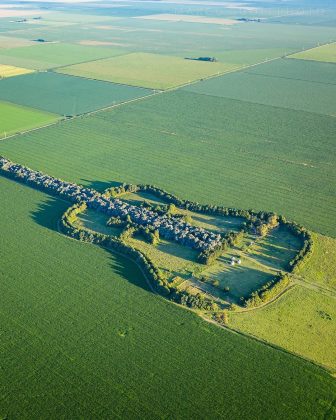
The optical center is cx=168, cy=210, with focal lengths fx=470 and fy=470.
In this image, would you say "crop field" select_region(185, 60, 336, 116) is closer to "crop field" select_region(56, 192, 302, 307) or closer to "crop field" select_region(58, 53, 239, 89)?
"crop field" select_region(58, 53, 239, 89)

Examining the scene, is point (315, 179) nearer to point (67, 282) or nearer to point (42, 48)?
point (67, 282)

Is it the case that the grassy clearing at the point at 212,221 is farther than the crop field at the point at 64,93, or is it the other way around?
the crop field at the point at 64,93

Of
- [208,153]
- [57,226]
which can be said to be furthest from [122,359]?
[208,153]

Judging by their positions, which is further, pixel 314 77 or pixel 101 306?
pixel 314 77

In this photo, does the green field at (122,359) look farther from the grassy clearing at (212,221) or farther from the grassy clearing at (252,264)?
the grassy clearing at (212,221)

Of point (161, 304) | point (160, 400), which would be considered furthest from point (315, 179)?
point (160, 400)

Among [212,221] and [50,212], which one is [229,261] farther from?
[50,212]

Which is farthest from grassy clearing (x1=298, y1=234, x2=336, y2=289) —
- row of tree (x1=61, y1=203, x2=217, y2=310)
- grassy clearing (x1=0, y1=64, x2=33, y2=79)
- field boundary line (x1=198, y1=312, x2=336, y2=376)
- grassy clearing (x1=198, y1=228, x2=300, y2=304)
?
grassy clearing (x1=0, y1=64, x2=33, y2=79)

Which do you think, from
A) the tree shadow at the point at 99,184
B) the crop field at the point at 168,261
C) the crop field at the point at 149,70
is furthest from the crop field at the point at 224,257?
the crop field at the point at 149,70

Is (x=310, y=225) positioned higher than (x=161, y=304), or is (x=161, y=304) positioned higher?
(x=310, y=225)
